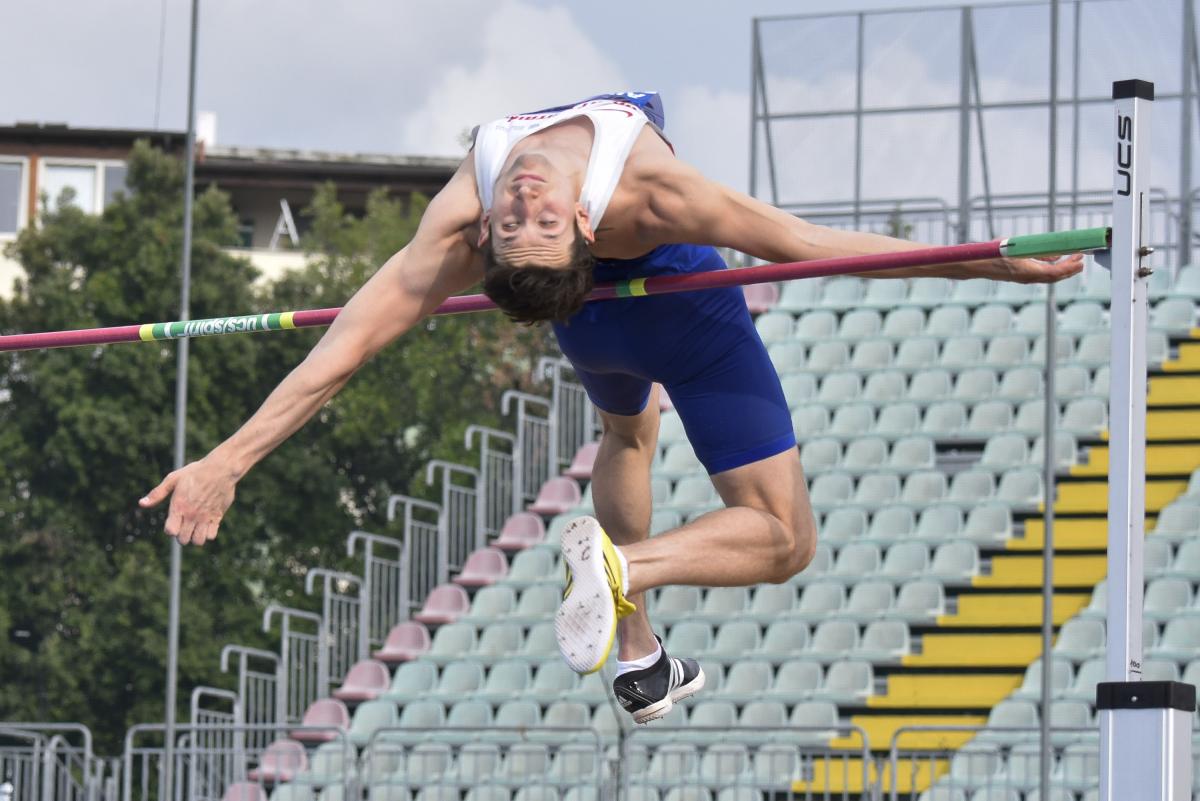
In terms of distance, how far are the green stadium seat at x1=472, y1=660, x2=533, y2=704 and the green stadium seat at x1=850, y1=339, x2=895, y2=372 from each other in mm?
3454

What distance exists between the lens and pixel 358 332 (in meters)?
4.57

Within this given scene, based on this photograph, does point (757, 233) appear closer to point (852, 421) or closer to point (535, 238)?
point (535, 238)

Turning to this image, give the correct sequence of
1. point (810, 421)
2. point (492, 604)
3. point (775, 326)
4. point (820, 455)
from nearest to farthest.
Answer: point (492, 604) < point (820, 455) < point (810, 421) < point (775, 326)

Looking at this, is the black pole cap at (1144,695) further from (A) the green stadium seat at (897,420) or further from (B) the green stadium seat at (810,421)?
(B) the green stadium seat at (810,421)

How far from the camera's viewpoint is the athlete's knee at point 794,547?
4.86 metres

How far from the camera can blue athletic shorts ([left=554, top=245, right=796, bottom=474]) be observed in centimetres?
479

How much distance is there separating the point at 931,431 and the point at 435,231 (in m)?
9.43

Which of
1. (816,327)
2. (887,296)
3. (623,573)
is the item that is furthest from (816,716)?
(623,573)

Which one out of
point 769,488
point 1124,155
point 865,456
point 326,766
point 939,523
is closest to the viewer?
point 1124,155

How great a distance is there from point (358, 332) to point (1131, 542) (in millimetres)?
1677

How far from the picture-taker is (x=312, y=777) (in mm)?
11547

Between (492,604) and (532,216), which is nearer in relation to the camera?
(532,216)

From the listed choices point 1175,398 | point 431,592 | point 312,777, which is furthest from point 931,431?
point 312,777

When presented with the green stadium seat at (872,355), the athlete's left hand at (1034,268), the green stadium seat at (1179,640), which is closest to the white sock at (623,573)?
the athlete's left hand at (1034,268)
